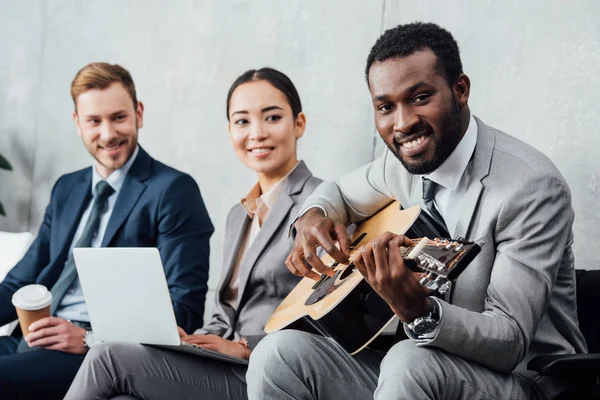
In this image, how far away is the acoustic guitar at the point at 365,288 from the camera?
1593 millimetres

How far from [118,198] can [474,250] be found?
176cm

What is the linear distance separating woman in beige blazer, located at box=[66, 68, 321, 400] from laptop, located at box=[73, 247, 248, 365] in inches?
2.3

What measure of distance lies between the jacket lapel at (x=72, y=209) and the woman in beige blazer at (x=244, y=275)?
0.60 m

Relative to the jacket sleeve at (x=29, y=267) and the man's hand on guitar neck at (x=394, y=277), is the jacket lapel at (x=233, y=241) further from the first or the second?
the man's hand on guitar neck at (x=394, y=277)

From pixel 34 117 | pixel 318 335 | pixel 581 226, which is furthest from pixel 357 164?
pixel 34 117

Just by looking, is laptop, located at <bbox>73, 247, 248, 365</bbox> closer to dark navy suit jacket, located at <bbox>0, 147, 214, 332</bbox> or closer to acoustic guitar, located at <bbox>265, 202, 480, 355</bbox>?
acoustic guitar, located at <bbox>265, 202, 480, 355</bbox>

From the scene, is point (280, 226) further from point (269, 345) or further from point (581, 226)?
point (581, 226)

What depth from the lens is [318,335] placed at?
2.00 m

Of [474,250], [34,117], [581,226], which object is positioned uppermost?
[474,250]

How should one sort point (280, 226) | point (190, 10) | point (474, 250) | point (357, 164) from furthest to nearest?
point (190, 10)
point (357, 164)
point (280, 226)
point (474, 250)

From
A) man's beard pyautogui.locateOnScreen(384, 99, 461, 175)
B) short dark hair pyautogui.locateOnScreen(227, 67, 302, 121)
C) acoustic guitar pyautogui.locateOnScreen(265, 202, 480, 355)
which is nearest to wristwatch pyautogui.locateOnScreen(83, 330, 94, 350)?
acoustic guitar pyautogui.locateOnScreen(265, 202, 480, 355)

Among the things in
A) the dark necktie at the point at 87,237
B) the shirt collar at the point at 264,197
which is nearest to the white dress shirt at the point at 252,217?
the shirt collar at the point at 264,197

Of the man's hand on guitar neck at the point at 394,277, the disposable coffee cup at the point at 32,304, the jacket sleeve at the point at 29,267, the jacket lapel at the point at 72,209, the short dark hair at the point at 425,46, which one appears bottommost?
the jacket sleeve at the point at 29,267

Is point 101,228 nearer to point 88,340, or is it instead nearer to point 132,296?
point 88,340
